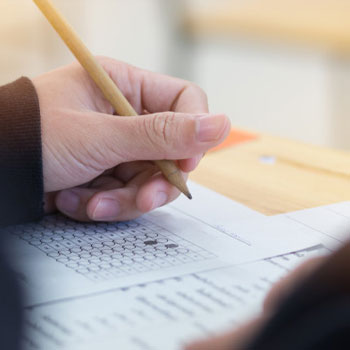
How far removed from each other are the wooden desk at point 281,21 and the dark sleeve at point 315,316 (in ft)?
4.53

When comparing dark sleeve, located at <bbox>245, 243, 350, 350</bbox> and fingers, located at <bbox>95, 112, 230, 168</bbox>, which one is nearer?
dark sleeve, located at <bbox>245, 243, 350, 350</bbox>

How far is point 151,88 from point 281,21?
110 centimetres

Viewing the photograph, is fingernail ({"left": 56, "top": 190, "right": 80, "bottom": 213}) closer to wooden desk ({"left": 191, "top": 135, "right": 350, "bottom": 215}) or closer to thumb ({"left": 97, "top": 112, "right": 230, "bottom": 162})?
thumb ({"left": 97, "top": 112, "right": 230, "bottom": 162})

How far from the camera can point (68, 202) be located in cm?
65

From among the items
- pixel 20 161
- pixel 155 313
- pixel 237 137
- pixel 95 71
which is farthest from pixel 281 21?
pixel 155 313

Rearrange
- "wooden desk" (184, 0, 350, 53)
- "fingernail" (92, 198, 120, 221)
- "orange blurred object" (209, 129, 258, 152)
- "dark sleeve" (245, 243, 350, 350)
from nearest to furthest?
"dark sleeve" (245, 243, 350, 350)
"fingernail" (92, 198, 120, 221)
"orange blurred object" (209, 129, 258, 152)
"wooden desk" (184, 0, 350, 53)

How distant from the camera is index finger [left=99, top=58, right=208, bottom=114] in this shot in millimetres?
729

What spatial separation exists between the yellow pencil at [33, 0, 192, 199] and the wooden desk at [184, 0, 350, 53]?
3.45 ft

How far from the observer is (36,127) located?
598 mm

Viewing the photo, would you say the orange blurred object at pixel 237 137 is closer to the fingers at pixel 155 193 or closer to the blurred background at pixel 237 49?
the fingers at pixel 155 193

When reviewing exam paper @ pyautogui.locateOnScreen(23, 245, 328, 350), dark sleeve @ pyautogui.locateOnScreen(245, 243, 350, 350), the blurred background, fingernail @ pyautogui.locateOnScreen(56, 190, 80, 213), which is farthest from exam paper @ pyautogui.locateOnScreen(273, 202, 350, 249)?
the blurred background

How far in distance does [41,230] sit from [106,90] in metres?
0.16

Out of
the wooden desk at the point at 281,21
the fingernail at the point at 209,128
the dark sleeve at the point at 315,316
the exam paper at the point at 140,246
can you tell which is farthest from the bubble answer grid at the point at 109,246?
the wooden desk at the point at 281,21

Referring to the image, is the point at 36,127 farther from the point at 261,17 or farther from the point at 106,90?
the point at 261,17
